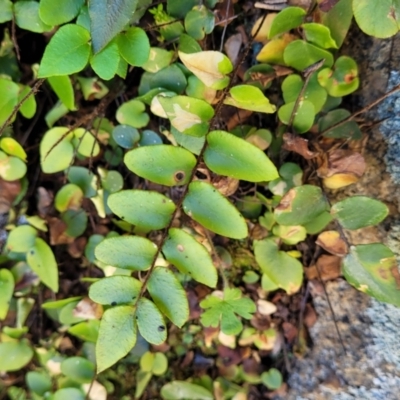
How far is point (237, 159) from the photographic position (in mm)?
728

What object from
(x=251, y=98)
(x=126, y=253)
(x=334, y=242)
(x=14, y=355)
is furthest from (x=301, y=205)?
(x=14, y=355)

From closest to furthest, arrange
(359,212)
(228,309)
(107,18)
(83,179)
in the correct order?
(107,18) < (359,212) < (228,309) < (83,179)

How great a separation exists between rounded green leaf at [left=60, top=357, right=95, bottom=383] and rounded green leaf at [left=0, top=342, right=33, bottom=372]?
0.32ft

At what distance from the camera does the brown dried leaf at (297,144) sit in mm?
822

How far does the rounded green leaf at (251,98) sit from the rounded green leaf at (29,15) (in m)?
0.38

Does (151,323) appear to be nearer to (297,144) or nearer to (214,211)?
(214,211)

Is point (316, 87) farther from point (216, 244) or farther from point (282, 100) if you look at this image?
point (216, 244)

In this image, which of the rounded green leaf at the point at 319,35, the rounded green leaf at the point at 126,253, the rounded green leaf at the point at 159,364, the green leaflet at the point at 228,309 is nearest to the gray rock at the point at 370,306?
the rounded green leaf at the point at 319,35

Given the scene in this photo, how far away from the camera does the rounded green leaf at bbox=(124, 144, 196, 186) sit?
0.74m

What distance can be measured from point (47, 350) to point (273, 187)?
67 cm

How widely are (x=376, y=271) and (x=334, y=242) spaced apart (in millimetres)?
100

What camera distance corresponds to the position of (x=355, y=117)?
2.92 feet

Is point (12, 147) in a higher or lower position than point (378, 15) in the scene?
lower

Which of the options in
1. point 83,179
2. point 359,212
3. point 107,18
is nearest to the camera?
point 107,18
